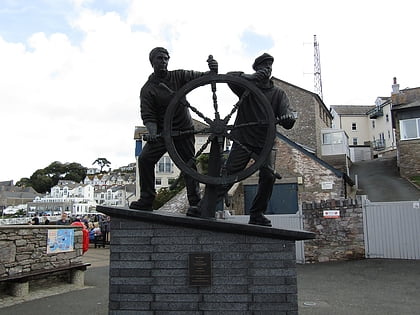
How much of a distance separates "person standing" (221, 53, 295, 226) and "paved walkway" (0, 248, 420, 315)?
252 centimetres

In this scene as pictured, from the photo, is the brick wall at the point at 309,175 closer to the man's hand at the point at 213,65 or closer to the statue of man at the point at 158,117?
the statue of man at the point at 158,117

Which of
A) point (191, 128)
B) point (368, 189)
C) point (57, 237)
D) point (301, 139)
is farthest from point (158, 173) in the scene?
point (191, 128)

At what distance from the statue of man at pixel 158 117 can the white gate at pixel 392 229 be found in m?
8.03

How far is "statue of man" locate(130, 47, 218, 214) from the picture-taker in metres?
5.11

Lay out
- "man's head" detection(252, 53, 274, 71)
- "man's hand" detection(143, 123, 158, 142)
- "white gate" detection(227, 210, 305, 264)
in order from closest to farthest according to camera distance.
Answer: "man's hand" detection(143, 123, 158, 142)
"man's head" detection(252, 53, 274, 71)
"white gate" detection(227, 210, 305, 264)

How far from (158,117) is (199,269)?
1918mm

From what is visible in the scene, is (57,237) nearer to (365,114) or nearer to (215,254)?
(215,254)

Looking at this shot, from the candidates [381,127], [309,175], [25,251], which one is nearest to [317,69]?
[381,127]

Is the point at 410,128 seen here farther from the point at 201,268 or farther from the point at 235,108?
the point at 201,268

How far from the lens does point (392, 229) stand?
11469 millimetres

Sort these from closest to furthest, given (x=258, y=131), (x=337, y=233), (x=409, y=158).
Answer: (x=258, y=131), (x=337, y=233), (x=409, y=158)

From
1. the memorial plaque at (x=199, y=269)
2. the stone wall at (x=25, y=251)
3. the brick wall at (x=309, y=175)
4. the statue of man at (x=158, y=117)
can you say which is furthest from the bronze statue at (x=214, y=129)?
the brick wall at (x=309, y=175)

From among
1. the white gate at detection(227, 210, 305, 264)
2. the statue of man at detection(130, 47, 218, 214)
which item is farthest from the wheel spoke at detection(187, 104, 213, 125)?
the white gate at detection(227, 210, 305, 264)

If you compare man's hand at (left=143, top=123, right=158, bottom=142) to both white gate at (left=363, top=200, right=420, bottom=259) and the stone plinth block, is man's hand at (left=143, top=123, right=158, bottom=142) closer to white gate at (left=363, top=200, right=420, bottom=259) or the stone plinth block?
the stone plinth block
